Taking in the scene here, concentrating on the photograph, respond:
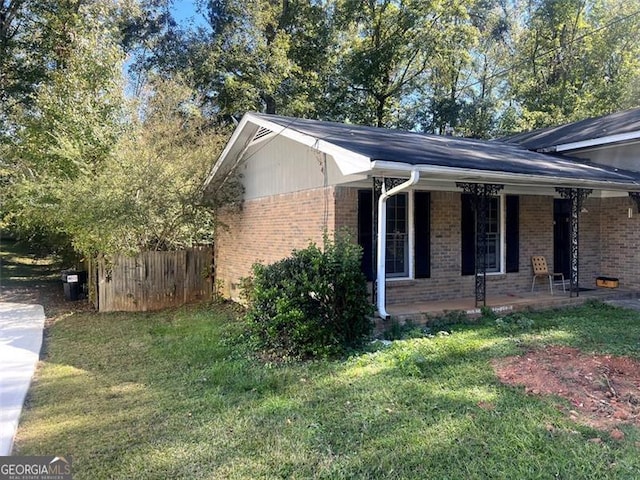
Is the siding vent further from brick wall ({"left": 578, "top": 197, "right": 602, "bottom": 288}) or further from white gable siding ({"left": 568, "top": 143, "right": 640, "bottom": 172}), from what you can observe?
white gable siding ({"left": 568, "top": 143, "right": 640, "bottom": 172})

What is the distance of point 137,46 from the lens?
2083 cm

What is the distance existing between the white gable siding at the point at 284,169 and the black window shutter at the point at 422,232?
1.85 m

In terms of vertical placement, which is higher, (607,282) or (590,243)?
(590,243)

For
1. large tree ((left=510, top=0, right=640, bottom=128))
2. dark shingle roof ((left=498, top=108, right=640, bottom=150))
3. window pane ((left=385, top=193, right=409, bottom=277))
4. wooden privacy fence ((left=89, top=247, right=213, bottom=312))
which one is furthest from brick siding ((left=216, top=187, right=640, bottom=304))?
large tree ((left=510, top=0, right=640, bottom=128))

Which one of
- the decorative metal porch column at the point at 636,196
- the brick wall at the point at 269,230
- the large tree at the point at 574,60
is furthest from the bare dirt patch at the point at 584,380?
the large tree at the point at 574,60

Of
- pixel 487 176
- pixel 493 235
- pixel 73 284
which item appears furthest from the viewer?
pixel 73 284

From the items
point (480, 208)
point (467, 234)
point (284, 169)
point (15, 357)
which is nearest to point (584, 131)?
point (467, 234)

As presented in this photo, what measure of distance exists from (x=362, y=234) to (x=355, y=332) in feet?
6.99

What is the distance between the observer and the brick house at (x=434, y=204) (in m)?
7.13

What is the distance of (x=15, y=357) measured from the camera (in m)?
6.47

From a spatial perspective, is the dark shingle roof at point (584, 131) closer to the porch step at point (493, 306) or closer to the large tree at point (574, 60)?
the porch step at point (493, 306)

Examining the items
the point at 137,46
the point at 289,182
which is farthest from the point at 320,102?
the point at 289,182

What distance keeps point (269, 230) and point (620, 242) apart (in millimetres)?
8248

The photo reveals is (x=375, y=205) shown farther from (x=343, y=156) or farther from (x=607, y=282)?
(x=607, y=282)
